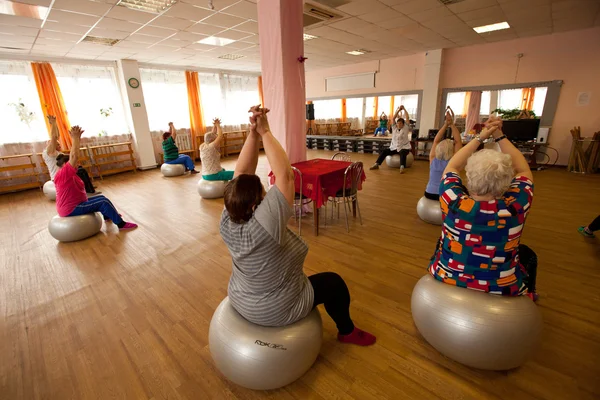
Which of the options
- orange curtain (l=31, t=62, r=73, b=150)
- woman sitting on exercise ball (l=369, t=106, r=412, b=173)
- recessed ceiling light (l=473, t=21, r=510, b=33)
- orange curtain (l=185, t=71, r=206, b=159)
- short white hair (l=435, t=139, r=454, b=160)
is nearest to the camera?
short white hair (l=435, t=139, r=454, b=160)

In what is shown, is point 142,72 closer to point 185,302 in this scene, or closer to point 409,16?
point 409,16

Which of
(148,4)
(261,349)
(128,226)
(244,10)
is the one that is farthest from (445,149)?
(148,4)

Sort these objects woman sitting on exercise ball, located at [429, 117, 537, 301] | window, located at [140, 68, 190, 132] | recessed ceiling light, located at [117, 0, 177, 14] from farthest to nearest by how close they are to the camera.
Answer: window, located at [140, 68, 190, 132] < recessed ceiling light, located at [117, 0, 177, 14] < woman sitting on exercise ball, located at [429, 117, 537, 301]

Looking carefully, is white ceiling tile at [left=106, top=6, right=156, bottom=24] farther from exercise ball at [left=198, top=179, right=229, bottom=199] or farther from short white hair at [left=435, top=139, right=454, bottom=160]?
short white hair at [left=435, top=139, right=454, bottom=160]

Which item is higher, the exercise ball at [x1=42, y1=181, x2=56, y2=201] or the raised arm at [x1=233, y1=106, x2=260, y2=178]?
the raised arm at [x1=233, y1=106, x2=260, y2=178]

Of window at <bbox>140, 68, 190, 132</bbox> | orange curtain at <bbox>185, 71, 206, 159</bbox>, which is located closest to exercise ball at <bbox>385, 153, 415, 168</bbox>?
orange curtain at <bbox>185, 71, 206, 159</bbox>

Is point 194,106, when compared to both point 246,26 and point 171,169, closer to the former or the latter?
point 171,169

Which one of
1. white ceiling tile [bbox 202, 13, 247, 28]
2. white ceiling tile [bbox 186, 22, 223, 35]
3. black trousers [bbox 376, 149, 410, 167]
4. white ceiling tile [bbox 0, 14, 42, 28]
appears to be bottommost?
black trousers [bbox 376, 149, 410, 167]

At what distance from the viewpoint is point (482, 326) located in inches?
54.6

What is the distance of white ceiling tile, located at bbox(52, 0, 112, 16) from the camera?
348 centimetres

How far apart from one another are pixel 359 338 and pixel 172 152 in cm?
650

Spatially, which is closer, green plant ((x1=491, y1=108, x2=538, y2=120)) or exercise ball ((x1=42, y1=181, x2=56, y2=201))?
exercise ball ((x1=42, y1=181, x2=56, y2=201))

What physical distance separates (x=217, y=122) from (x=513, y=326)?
4474mm

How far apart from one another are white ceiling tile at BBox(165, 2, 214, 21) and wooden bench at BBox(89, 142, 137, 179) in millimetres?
4516
